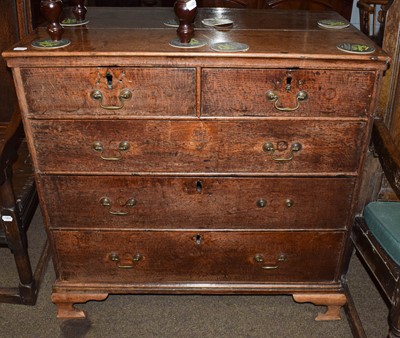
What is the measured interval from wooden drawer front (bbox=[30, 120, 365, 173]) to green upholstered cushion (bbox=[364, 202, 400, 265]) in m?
Answer: 0.22

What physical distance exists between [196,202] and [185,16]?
73 cm

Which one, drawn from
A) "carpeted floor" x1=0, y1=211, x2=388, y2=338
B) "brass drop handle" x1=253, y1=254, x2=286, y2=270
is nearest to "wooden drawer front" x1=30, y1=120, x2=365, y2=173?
"brass drop handle" x1=253, y1=254, x2=286, y2=270

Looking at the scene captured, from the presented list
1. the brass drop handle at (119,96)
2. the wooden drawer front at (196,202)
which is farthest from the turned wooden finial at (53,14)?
the wooden drawer front at (196,202)

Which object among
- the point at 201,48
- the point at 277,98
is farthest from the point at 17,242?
the point at 277,98

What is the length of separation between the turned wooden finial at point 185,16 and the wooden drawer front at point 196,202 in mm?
547

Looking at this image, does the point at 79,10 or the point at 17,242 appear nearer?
the point at 79,10

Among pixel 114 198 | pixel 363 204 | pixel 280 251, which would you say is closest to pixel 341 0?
pixel 363 204

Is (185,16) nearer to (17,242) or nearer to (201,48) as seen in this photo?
(201,48)

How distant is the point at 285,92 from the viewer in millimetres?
1755

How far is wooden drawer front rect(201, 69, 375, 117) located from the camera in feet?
5.68

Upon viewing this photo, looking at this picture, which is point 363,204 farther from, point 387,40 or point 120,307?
point 120,307

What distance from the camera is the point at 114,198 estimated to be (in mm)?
1993

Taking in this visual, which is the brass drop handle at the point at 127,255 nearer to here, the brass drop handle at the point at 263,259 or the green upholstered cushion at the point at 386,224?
the brass drop handle at the point at 263,259

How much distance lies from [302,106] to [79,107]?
0.81 m
